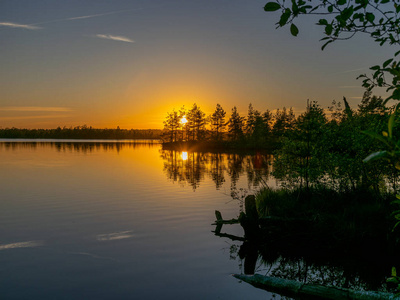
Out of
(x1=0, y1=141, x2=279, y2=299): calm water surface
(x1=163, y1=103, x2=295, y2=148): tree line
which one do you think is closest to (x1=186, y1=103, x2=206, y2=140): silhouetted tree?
(x1=163, y1=103, x2=295, y2=148): tree line

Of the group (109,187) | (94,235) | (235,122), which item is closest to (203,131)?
(235,122)

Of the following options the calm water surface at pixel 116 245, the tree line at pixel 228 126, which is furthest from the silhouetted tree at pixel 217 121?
the calm water surface at pixel 116 245

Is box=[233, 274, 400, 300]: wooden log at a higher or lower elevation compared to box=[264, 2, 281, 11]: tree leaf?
lower

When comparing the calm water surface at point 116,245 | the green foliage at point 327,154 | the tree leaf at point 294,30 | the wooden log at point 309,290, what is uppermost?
the tree leaf at point 294,30

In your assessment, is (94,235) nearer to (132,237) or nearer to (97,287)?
(132,237)

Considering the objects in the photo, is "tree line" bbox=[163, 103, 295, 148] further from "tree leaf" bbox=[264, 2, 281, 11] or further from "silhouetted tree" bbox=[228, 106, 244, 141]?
"tree leaf" bbox=[264, 2, 281, 11]

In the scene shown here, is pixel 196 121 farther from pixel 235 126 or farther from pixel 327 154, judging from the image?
pixel 327 154

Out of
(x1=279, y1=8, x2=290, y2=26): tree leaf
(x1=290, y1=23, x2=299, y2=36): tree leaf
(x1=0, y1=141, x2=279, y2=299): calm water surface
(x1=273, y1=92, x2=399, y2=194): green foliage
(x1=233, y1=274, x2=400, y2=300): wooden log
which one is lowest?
(x1=0, y1=141, x2=279, y2=299): calm water surface

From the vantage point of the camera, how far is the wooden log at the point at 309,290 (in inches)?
395

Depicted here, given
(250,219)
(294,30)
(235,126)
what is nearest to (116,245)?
(250,219)

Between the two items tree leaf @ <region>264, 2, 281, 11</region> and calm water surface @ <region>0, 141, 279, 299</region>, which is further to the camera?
calm water surface @ <region>0, 141, 279, 299</region>

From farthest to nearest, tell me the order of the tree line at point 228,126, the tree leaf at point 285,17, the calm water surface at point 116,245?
the tree line at point 228,126, the calm water surface at point 116,245, the tree leaf at point 285,17

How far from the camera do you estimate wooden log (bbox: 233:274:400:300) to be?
10.0 m

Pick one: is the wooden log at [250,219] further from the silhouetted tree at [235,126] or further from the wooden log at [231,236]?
the silhouetted tree at [235,126]
